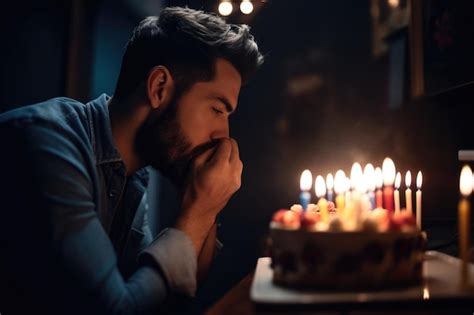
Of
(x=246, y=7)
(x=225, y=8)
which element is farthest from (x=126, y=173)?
(x=225, y=8)

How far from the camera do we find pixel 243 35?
220 centimetres

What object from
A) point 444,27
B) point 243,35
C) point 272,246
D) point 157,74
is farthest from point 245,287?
point 444,27

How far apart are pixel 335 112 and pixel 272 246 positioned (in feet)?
7.10

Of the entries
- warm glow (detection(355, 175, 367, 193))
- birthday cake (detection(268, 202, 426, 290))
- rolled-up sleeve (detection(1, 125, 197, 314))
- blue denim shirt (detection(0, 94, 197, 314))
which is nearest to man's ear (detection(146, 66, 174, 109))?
blue denim shirt (detection(0, 94, 197, 314))

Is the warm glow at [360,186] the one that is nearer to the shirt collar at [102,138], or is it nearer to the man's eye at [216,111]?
the man's eye at [216,111]

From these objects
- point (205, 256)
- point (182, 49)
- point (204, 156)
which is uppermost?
point (182, 49)

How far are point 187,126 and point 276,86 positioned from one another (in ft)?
4.76

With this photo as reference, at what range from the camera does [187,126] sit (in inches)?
79.7

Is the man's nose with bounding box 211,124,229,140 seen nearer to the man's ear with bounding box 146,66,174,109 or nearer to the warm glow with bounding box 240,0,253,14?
the man's ear with bounding box 146,66,174,109

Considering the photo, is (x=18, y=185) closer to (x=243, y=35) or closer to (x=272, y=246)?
(x=272, y=246)

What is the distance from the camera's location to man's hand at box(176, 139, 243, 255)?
1.74 m

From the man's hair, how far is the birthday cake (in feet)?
3.51

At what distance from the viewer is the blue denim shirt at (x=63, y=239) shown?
4.53 ft

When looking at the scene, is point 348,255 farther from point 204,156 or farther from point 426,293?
point 204,156
